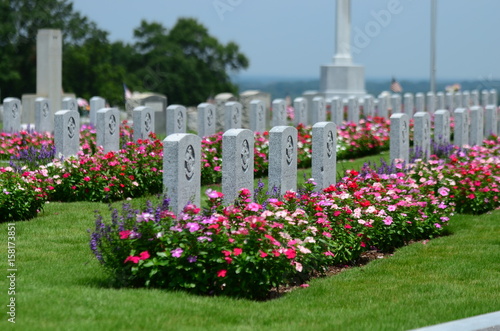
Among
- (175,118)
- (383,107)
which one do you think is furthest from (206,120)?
(383,107)

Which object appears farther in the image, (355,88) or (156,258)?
(355,88)

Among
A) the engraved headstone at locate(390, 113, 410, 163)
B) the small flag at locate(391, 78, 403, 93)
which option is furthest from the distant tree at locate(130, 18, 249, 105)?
the engraved headstone at locate(390, 113, 410, 163)

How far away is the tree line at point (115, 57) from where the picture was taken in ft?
151

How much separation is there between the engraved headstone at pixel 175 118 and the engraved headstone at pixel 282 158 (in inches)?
279

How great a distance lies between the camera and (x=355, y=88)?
3098cm

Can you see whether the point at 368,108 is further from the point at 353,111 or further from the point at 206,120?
the point at 206,120

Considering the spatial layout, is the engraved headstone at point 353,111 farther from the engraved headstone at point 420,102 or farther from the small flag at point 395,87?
the small flag at point 395,87

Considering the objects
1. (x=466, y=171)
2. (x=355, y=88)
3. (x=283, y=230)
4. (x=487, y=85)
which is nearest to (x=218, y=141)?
(x=466, y=171)

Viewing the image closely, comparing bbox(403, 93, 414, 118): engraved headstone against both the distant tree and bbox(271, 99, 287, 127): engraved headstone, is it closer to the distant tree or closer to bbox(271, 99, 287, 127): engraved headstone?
bbox(271, 99, 287, 127): engraved headstone

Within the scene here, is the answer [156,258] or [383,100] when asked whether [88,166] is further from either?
[383,100]

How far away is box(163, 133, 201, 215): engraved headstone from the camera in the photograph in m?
8.26

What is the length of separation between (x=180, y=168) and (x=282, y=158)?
2154 millimetres

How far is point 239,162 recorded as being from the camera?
30.5 ft

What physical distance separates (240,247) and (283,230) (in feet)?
2.34
